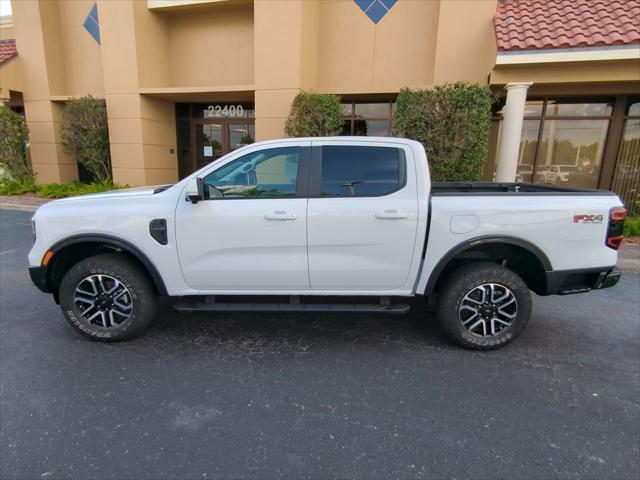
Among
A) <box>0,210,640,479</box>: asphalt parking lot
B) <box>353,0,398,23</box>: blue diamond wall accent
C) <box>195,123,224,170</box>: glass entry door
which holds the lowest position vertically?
<box>0,210,640,479</box>: asphalt parking lot

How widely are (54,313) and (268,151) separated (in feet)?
10.0

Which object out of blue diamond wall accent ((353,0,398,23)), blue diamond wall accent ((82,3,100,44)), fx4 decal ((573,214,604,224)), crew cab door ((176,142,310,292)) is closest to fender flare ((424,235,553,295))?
fx4 decal ((573,214,604,224))

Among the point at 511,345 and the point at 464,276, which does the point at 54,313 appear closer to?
the point at 464,276

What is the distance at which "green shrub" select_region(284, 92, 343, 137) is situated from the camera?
8.53m

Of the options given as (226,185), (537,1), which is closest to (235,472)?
(226,185)

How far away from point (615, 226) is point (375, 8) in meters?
8.62

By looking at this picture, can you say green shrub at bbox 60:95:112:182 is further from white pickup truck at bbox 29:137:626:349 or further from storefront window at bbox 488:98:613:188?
storefront window at bbox 488:98:613:188

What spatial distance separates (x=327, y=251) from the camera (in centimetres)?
337

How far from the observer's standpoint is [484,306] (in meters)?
3.41

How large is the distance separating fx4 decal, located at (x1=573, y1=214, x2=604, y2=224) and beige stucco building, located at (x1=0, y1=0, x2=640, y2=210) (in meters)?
5.43

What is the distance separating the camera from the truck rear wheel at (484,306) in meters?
3.37

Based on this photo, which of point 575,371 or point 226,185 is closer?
point 575,371

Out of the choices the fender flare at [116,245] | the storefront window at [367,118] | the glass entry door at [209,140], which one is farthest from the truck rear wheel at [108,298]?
the glass entry door at [209,140]

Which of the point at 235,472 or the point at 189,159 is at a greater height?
the point at 189,159
